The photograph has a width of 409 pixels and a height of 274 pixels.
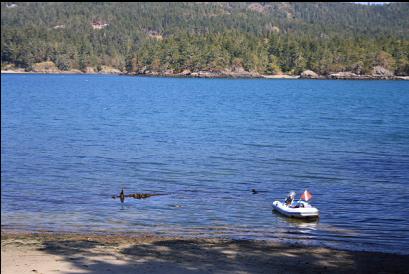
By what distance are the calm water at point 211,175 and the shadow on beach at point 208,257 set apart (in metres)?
1.76

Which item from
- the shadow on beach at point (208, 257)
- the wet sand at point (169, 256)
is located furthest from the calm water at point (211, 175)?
the shadow on beach at point (208, 257)

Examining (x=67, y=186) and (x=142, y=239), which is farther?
(x=67, y=186)

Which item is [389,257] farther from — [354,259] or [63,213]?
[63,213]

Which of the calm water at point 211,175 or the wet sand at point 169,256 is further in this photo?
the calm water at point 211,175

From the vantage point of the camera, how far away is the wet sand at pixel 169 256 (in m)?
16.9

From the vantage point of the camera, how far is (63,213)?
26.0 m

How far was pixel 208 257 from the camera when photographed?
18812mm

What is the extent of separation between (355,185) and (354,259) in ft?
47.7

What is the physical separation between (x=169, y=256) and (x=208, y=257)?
4.01 ft

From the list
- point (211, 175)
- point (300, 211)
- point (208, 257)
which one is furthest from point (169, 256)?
point (211, 175)

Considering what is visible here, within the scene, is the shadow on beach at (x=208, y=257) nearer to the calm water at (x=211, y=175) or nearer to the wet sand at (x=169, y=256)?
the wet sand at (x=169, y=256)

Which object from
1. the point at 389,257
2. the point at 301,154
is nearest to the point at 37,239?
the point at 389,257

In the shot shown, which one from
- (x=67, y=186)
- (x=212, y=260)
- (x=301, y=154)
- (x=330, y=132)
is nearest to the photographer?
(x=212, y=260)

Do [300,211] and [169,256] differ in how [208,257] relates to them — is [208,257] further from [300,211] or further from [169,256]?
[300,211]
